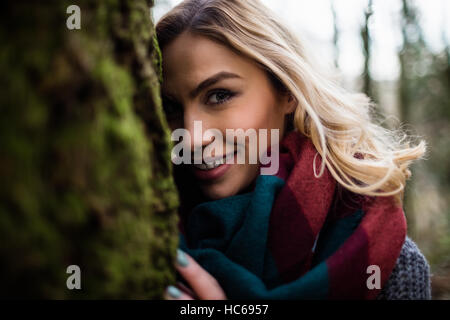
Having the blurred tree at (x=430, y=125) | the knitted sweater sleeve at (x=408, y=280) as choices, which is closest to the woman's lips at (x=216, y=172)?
the knitted sweater sleeve at (x=408, y=280)

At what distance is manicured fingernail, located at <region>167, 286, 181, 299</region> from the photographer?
1047mm

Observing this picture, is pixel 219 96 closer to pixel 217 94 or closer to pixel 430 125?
pixel 217 94

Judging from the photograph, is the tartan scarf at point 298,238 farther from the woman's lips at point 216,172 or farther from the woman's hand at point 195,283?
the woman's lips at point 216,172

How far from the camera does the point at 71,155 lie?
64 cm

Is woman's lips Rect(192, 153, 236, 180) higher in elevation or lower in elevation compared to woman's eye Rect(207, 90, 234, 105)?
lower

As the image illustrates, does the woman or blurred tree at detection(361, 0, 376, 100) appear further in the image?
blurred tree at detection(361, 0, 376, 100)

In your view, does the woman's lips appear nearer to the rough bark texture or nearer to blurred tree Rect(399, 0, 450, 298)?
the rough bark texture

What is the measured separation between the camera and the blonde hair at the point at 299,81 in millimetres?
1623

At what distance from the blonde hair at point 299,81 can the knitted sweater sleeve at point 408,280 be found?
0.38 metres

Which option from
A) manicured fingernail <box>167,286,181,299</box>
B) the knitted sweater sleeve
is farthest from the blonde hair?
manicured fingernail <box>167,286,181,299</box>

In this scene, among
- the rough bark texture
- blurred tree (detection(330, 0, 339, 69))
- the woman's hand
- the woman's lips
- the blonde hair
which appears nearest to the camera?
the rough bark texture


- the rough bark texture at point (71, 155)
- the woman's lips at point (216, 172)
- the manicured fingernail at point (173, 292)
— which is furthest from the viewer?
the woman's lips at point (216, 172)

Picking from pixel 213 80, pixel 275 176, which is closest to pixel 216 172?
pixel 275 176
